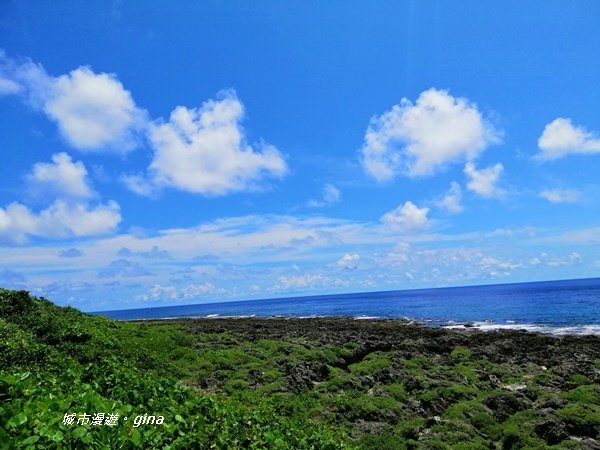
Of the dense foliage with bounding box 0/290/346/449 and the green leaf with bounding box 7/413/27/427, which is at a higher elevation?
the green leaf with bounding box 7/413/27/427

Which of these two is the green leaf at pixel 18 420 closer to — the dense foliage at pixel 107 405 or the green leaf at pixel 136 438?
the dense foliage at pixel 107 405

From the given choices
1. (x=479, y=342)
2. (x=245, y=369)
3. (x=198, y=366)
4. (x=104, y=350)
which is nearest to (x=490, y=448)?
(x=245, y=369)

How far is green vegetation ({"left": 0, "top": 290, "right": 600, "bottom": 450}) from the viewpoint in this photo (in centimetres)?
657

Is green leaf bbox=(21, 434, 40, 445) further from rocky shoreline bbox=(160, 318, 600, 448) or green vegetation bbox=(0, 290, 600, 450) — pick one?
rocky shoreline bbox=(160, 318, 600, 448)

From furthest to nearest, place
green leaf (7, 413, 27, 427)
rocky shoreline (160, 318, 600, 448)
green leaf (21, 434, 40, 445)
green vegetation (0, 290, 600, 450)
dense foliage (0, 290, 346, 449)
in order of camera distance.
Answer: rocky shoreline (160, 318, 600, 448) < green vegetation (0, 290, 600, 450) < dense foliage (0, 290, 346, 449) < green leaf (7, 413, 27, 427) < green leaf (21, 434, 40, 445)

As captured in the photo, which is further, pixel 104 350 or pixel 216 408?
pixel 104 350

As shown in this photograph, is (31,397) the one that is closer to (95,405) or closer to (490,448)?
(95,405)

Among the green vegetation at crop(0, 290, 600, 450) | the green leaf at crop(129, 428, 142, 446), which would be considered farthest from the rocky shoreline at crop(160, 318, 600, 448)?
the green leaf at crop(129, 428, 142, 446)

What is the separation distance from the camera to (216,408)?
9852 mm

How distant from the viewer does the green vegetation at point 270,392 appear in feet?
21.6

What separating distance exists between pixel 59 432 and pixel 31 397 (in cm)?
150

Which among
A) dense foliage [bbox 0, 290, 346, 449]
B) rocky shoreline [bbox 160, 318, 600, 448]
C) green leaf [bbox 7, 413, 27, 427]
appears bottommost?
rocky shoreline [bbox 160, 318, 600, 448]

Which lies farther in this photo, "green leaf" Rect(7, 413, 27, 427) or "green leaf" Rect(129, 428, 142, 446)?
"green leaf" Rect(129, 428, 142, 446)

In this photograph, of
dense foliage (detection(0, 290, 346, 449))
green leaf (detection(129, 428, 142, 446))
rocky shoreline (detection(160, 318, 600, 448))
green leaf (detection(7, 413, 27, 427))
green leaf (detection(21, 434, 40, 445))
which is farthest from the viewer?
rocky shoreline (detection(160, 318, 600, 448))
